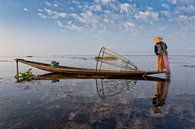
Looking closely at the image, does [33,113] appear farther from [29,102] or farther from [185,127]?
[185,127]

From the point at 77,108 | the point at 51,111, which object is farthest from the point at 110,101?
the point at 51,111

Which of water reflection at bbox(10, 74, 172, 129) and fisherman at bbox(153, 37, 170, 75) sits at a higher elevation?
fisherman at bbox(153, 37, 170, 75)

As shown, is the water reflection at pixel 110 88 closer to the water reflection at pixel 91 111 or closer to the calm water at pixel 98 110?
the calm water at pixel 98 110

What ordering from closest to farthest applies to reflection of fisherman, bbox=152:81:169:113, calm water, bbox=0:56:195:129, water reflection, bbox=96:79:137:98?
1. calm water, bbox=0:56:195:129
2. reflection of fisherman, bbox=152:81:169:113
3. water reflection, bbox=96:79:137:98

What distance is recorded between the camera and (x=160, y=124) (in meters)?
7.00

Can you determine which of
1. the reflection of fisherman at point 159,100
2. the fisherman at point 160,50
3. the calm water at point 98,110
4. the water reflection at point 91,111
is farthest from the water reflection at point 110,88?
the fisherman at point 160,50

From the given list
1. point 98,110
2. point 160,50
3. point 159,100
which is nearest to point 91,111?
point 98,110

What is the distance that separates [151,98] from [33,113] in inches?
239

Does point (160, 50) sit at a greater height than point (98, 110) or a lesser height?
greater

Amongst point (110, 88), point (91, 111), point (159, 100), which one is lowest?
Result: point (91, 111)

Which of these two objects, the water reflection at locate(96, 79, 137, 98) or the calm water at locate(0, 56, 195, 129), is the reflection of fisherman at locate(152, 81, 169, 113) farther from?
the water reflection at locate(96, 79, 137, 98)

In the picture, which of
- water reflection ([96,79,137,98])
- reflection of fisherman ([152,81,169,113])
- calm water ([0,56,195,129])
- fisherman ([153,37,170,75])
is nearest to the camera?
calm water ([0,56,195,129])

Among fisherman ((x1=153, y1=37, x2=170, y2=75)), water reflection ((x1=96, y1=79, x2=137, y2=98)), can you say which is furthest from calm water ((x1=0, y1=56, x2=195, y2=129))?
fisherman ((x1=153, y1=37, x2=170, y2=75))

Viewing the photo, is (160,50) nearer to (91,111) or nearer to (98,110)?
(98,110)
